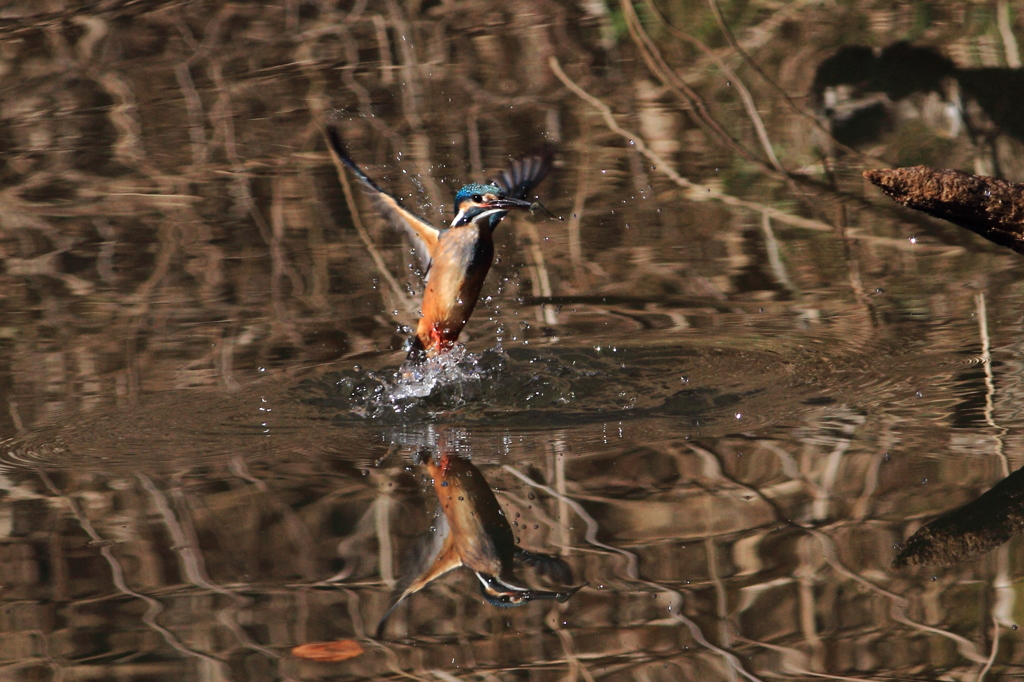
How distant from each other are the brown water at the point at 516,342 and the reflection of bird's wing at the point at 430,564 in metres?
0.04

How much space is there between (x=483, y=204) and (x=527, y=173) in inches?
7.6

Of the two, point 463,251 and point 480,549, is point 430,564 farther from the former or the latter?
point 463,251

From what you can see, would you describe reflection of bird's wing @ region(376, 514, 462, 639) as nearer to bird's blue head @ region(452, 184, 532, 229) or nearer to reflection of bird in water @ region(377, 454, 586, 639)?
reflection of bird in water @ region(377, 454, 586, 639)

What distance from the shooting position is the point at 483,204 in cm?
421

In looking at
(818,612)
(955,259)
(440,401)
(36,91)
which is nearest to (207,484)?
(440,401)

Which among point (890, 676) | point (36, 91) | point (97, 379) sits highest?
point (36, 91)

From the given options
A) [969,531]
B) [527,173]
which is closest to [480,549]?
[969,531]

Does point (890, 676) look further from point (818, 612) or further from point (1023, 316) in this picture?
point (1023, 316)

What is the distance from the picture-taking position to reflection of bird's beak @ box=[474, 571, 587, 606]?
2758 millimetres

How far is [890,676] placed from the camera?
7.98ft

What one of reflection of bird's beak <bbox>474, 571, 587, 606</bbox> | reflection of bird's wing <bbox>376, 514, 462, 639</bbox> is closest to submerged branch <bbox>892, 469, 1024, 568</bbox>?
reflection of bird's beak <bbox>474, 571, 587, 606</bbox>

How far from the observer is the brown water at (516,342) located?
8.87 ft

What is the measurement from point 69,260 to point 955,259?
349 cm

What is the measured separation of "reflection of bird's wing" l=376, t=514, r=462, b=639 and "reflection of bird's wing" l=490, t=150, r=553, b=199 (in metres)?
1.50
